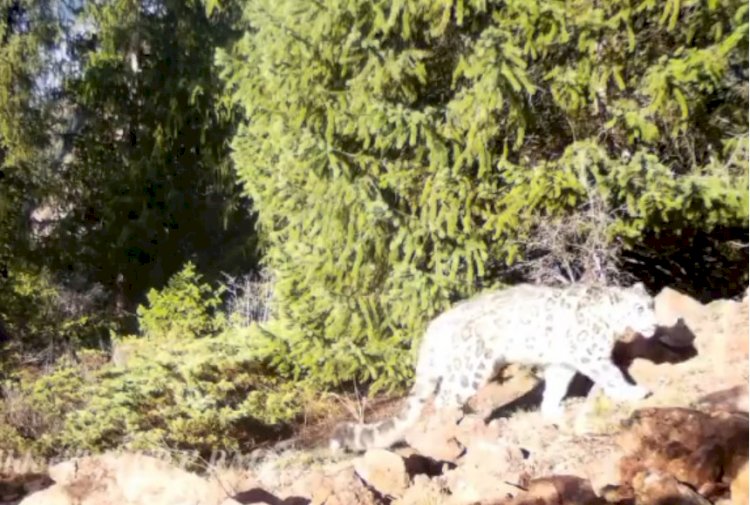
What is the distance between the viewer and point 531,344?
261 inches

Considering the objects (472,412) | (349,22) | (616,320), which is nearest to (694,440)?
(616,320)

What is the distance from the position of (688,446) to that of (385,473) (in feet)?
5.58

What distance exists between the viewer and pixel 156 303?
1061 cm

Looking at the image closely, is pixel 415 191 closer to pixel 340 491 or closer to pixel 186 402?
pixel 186 402

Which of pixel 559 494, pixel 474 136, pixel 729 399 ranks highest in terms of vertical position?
pixel 474 136

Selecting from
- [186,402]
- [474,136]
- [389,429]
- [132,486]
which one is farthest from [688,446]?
[186,402]

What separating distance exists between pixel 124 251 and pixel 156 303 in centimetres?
280

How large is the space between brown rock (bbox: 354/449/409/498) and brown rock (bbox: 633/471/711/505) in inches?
56.5

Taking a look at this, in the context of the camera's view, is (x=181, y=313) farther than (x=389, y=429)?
Yes

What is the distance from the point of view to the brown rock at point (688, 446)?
4910 mm

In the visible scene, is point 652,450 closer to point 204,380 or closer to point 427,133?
point 427,133

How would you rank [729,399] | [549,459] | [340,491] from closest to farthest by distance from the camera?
1. [340,491]
2. [549,459]
3. [729,399]

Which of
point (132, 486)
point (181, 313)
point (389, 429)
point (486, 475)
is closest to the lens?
point (486, 475)

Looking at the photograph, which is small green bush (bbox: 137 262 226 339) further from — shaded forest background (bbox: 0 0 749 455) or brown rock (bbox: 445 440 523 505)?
brown rock (bbox: 445 440 523 505)
